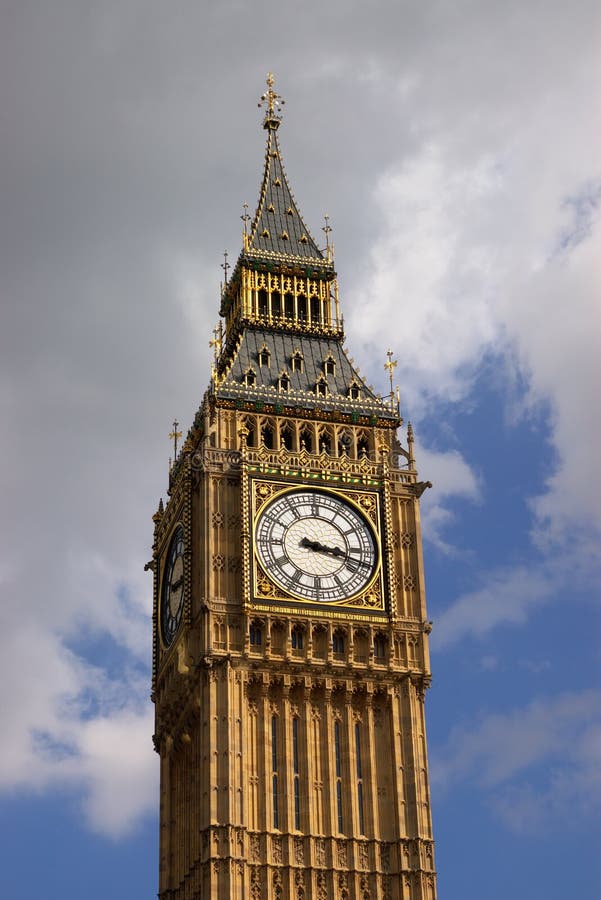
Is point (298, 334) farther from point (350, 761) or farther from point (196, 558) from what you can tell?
point (350, 761)

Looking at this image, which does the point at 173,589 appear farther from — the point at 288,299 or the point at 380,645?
the point at 288,299

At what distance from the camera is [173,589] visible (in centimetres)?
8119

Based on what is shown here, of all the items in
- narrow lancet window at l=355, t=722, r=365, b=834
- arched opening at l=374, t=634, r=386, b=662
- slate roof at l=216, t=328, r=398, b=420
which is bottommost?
narrow lancet window at l=355, t=722, r=365, b=834

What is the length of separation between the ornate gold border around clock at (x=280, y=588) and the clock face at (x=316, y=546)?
17 cm

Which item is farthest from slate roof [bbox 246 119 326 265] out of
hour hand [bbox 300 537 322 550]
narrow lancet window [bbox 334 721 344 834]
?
narrow lancet window [bbox 334 721 344 834]

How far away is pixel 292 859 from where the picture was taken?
236 ft

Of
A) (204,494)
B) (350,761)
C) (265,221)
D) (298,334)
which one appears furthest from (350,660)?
(265,221)

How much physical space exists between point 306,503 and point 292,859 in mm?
15419

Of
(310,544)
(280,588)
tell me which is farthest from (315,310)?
(280,588)

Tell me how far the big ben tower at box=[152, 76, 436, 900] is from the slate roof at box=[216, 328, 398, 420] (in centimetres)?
10

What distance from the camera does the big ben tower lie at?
72.4 metres

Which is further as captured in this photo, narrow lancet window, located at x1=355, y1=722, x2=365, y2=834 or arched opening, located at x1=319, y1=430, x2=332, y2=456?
arched opening, located at x1=319, y1=430, x2=332, y2=456

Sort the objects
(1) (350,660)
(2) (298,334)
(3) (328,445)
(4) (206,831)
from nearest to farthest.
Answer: (4) (206,831) → (1) (350,660) → (3) (328,445) → (2) (298,334)

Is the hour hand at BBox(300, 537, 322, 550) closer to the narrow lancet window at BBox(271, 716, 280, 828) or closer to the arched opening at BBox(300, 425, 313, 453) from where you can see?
the arched opening at BBox(300, 425, 313, 453)
